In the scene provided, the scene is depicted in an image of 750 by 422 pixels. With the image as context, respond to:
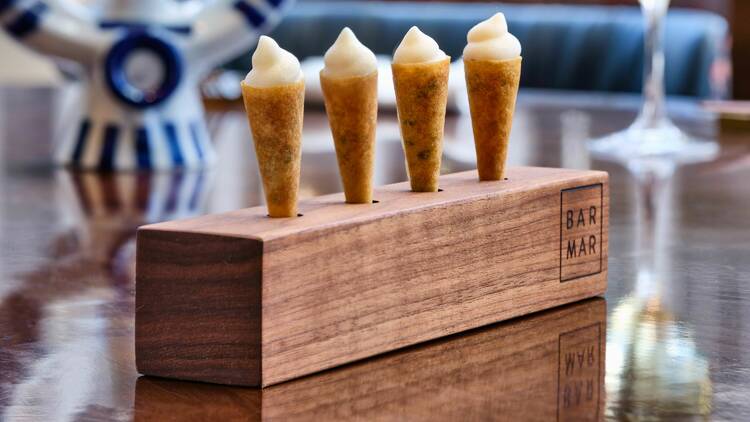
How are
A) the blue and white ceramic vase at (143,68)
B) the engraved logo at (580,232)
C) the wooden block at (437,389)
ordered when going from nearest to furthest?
1. the wooden block at (437,389)
2. the engraved logo at (580,232)
3. the blue and white ceramic vase at (143,68)

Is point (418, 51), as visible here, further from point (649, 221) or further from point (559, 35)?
point (559, 35)

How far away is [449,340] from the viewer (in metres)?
0.66

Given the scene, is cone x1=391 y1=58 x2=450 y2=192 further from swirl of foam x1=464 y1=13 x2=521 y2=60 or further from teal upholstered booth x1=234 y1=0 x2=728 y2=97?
teal upholstered booth x1=234 y1=0 x2=728 y2=97

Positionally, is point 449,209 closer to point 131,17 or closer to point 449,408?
point 449,408

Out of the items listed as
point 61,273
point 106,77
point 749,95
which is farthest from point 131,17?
point 749,95

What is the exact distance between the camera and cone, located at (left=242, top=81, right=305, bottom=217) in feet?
1.98

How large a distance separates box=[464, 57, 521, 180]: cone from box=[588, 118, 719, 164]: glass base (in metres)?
0.80

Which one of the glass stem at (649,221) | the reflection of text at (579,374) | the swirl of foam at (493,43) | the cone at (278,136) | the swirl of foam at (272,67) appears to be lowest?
the reflection of text at (579,374)

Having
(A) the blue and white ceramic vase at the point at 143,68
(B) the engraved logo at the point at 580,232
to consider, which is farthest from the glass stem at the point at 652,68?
(B) the engraved logo at the point at 580,232

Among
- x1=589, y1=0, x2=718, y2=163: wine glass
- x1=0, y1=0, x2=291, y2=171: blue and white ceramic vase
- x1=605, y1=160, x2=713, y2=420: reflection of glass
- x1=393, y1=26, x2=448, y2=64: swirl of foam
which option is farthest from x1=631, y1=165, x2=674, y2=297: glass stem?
x1=0, y1=0, x2=291, y2=171: blue and white ceramic vase

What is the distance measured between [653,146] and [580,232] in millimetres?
887

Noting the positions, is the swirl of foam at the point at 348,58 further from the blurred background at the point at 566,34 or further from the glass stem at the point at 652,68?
the blurred background at the point at 566,34

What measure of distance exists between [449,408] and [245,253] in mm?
109

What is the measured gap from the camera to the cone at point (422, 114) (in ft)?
2.19
